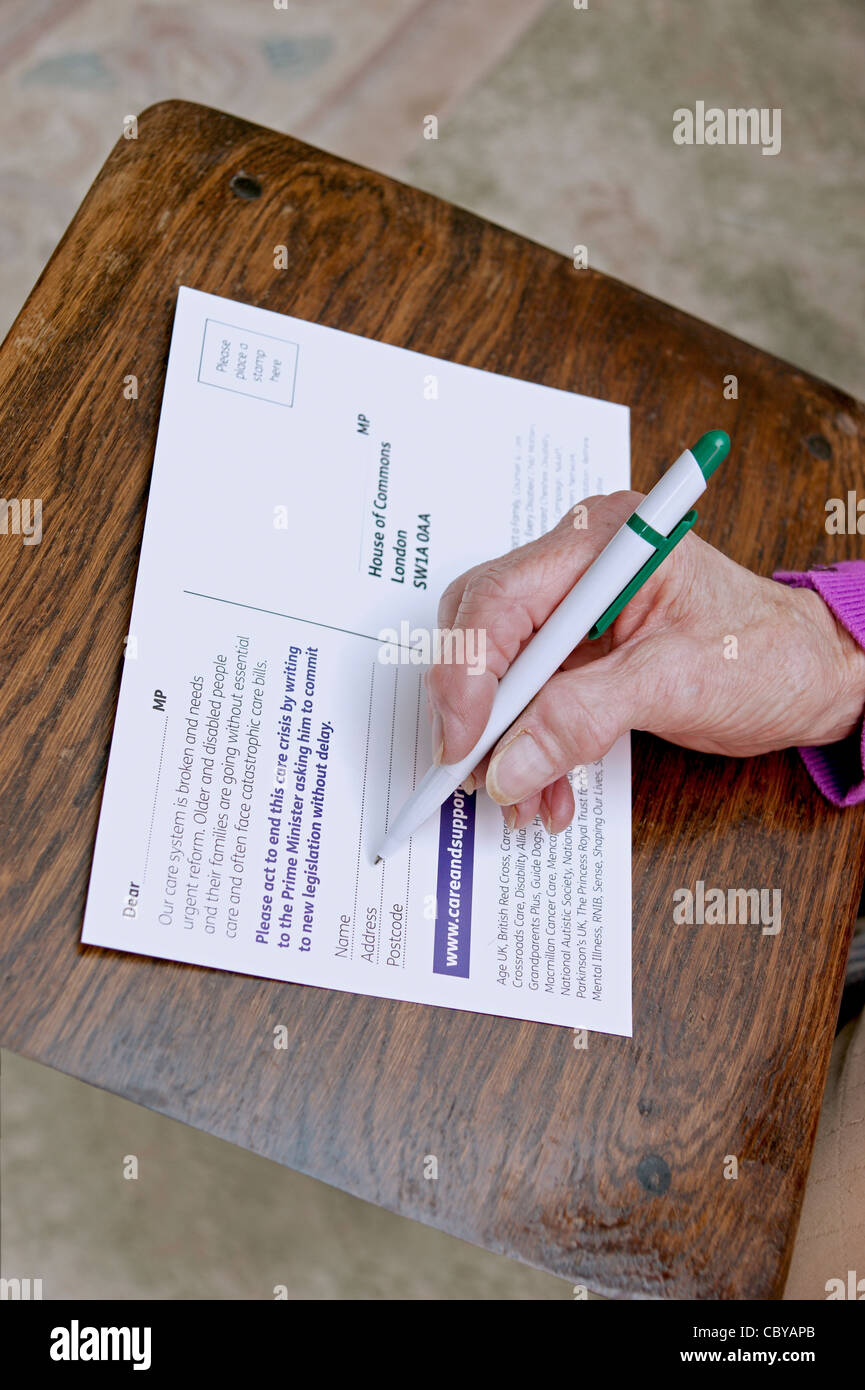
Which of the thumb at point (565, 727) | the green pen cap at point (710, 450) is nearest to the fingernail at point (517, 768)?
the thumb at point (565, 727)

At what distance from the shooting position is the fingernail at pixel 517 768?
1.86 ft

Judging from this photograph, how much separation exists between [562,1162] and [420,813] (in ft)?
0.61

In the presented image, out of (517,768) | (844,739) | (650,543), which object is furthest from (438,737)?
(844,739)

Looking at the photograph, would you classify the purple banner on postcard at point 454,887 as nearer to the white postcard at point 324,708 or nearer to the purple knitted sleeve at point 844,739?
the white postcard at point 324,708

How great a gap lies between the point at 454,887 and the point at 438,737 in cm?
8

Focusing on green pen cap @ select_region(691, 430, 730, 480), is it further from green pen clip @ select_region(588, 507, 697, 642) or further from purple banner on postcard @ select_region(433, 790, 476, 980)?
purple banner on postcard @ select_region(433, 790, 476, 980)

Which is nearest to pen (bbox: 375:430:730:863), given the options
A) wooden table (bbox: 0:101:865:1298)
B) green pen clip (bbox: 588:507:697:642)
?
green pen clip (bbox: 588:507:697:642)

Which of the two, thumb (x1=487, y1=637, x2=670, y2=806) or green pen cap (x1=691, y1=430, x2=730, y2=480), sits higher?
green pen cap (x1=691, y1=430, x2=730, y2=480)

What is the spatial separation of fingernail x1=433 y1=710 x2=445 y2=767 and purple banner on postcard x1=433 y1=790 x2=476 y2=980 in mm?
43

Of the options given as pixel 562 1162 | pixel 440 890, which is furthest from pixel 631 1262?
pixel 440 890

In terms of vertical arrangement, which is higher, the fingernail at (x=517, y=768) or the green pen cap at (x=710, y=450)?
the green pen cap at (x=710, y=450)

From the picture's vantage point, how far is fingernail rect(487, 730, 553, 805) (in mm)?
566
